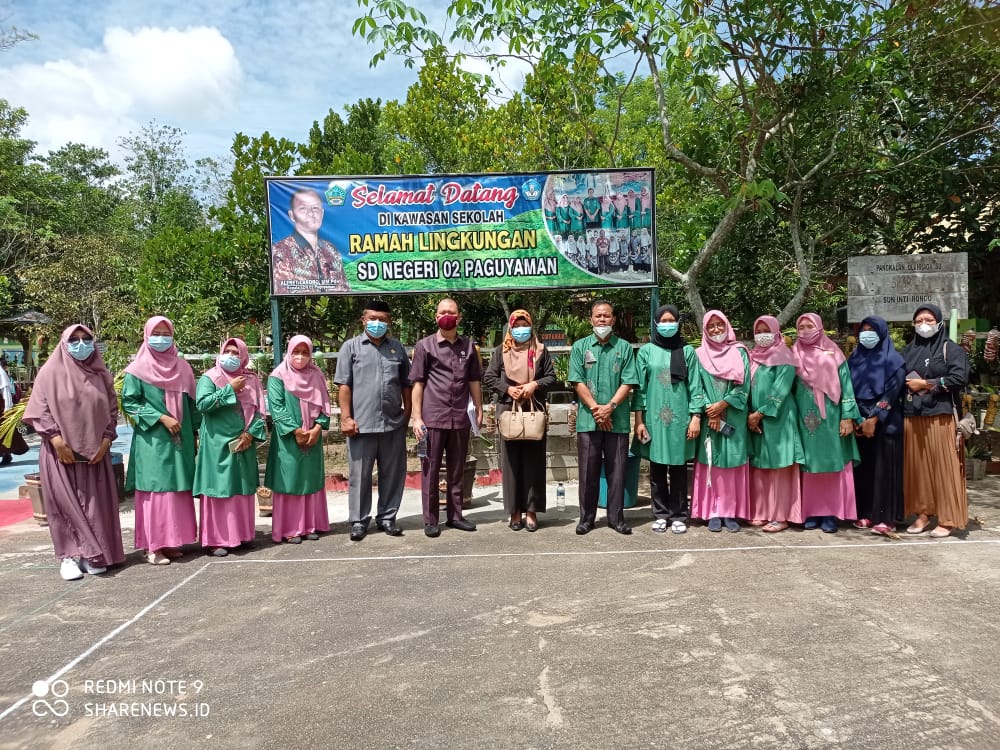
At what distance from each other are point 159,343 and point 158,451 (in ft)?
2.27

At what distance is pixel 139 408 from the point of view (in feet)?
14.8

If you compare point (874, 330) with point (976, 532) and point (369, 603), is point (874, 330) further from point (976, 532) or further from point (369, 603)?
point (369, 603)

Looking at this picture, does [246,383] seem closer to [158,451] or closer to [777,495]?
[158,451]

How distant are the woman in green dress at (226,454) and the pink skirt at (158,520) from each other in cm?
14

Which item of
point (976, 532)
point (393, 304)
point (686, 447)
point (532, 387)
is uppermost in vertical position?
point (393, 304)

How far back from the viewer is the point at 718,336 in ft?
16.6

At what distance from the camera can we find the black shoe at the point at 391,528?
17.0 feet

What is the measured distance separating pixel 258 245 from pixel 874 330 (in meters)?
6.71

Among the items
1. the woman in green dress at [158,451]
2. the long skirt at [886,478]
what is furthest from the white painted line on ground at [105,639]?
the long skirt at [886,478]

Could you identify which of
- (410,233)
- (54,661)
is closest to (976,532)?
(410,233)

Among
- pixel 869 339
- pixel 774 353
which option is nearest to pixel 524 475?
pixel 774 353

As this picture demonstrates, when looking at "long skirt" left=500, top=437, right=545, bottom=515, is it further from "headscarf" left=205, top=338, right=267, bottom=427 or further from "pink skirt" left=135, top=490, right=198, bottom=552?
"pink skirt" left=135, top=490, right=198, bottom=552

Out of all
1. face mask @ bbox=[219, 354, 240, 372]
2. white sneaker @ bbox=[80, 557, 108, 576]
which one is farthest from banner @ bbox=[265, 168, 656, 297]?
white sneaker @ bbox=[80, 557, 108, 576]

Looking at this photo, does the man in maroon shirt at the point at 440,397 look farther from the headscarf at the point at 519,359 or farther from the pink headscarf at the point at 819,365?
the pink headscarf at the point at 819,365
